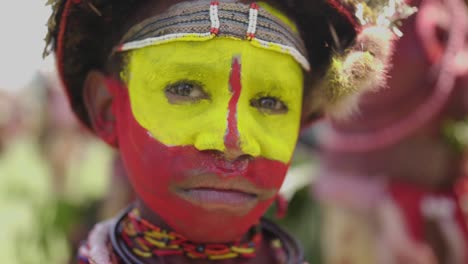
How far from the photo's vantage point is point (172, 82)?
1805 millimetres

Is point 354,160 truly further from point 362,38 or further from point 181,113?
point 181,113

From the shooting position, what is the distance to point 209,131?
1.75 meters

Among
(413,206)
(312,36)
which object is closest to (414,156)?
(413,206)

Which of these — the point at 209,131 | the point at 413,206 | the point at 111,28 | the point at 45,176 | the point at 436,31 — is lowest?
the point at 45,176

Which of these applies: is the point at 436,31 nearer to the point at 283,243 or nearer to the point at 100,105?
the point at 283,243

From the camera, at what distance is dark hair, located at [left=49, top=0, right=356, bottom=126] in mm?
1931

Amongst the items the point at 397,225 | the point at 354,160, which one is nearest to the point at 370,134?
the point at 354,160

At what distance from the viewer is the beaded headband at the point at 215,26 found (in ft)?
5.88

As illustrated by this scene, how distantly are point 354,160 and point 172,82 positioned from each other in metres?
1.88

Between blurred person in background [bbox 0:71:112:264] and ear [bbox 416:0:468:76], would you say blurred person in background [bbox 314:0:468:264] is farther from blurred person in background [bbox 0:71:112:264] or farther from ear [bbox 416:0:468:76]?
blurred person in background [bbox 0:71:112:264]

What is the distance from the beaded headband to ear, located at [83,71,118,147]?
0.23 meters

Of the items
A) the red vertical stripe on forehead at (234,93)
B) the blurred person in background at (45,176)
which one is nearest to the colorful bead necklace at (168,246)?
the red vertical stripe on forehead at (234,93)

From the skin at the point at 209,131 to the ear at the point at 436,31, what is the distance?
1467 millimetres

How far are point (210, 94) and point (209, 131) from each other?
106 millimetres
